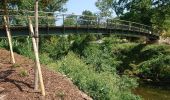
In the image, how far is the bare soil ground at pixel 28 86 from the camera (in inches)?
625

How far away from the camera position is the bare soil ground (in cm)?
1588

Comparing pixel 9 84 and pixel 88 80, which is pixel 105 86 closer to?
pixel 88 80

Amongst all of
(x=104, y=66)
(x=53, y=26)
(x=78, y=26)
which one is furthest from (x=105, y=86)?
(x=78, y=26)

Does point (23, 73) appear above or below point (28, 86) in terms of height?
above

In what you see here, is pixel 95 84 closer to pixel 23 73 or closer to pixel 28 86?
pixel 23 73

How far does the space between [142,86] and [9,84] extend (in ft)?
83.6

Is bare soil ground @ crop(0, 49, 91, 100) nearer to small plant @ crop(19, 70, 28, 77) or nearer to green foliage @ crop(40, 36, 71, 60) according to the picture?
small plant @ crop(19, 70, 28, 77)

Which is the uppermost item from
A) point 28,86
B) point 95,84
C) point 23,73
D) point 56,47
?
point 23,73

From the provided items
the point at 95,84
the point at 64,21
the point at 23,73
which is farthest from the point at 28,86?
the point at 64,21

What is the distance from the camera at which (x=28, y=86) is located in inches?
664

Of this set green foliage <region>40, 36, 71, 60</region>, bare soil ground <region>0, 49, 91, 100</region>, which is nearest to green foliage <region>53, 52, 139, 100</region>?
bare soil ground <region>0, 49, 91, 100</region>

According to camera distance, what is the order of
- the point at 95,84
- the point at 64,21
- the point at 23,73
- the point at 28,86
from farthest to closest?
the point at 64,21 < the point at 95,84 < the point at 23,73 < the point at 28,86

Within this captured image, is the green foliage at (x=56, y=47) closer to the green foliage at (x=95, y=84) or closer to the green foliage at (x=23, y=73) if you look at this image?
the green foliage at (x=95, y=84)

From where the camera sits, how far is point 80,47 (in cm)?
4453
